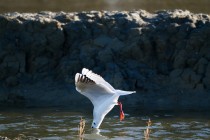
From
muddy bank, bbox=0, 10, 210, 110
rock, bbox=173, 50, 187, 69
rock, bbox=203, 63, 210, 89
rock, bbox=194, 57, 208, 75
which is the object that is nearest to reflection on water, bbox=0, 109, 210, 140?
muddy bank, bbox=0, 10, 210, 110

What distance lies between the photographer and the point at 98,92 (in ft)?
50.7

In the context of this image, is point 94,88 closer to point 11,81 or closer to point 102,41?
point 102,41

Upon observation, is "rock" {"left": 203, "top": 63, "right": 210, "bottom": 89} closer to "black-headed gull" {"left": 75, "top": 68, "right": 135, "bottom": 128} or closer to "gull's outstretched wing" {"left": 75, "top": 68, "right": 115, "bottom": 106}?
"black-headed gull" {"left": 75, "top": 68, "right": 135, "bottom": 128}

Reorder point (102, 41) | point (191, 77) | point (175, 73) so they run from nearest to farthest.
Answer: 1. point (191, 77)
2. point (175, 73)
3. point (102, 41)

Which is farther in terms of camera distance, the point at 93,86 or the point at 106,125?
the point at 106,125

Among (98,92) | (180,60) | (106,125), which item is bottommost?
(106,125)

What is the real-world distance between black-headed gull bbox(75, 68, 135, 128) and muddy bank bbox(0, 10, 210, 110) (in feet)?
9.11

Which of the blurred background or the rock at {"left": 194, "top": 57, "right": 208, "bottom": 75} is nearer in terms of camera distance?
the rock at {"left": 194, "top": 57, "right": 208, "bottom": 75}

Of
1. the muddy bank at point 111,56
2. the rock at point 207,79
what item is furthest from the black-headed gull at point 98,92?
the rock at point 207,79

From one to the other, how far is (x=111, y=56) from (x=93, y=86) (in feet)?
14.5

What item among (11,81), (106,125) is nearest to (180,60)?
(106,125)

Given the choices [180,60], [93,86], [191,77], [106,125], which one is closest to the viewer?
[93,86]

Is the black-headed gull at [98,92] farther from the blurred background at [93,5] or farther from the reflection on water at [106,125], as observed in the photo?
the blurred background at [93,5]

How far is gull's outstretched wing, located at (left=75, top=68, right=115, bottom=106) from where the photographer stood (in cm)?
1455
